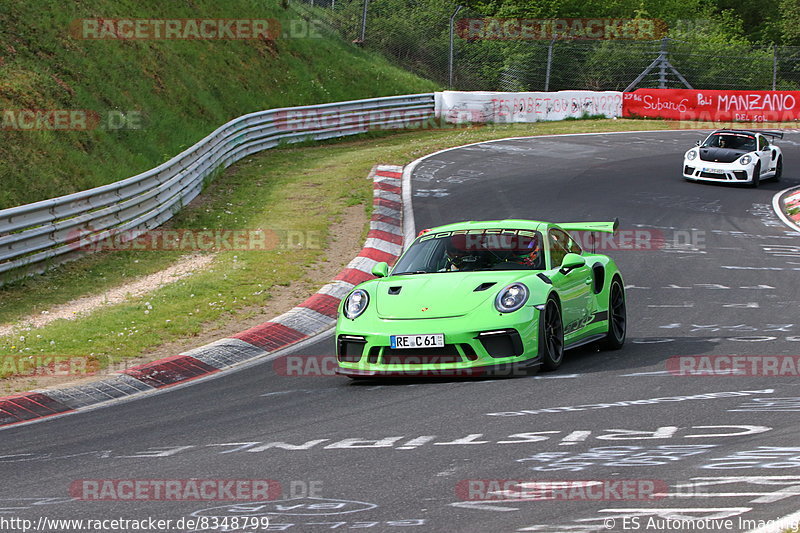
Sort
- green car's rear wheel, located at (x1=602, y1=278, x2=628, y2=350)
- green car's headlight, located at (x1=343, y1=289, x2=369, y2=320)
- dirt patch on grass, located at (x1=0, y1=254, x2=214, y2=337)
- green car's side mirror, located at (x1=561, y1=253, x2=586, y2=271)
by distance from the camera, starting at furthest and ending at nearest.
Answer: dirt patch on grass, located at (x1=0, y1=254, x2=214, y2=337) → green car's rear wheel, located at (x1=602, y1=278, x2=628, y2=350) → green car's side mirror, located at (x1=561, y1=253, x2=586, y2=271) → green car's headlight, located at (x1=343, y1=289, x2=369, y2=320)

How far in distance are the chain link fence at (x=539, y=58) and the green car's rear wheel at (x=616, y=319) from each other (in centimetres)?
2875

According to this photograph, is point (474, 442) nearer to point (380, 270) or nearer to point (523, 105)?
point (380, 270)

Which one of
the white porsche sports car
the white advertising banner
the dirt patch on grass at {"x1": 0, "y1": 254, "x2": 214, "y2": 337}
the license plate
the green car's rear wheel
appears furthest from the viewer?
the white advertising banner

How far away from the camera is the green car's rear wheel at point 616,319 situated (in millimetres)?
10008

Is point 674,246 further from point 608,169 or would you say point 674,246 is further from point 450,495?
point 450,495

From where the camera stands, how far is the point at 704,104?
1491 inches

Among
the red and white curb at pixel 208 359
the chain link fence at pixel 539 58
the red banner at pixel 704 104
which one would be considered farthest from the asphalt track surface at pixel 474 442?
the chain link fence at pixel 539 58

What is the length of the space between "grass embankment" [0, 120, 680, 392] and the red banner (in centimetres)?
1509

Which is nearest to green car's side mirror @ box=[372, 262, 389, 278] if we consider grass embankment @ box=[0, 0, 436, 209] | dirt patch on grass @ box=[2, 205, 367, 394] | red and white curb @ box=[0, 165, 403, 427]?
red and white curb @ box=[0, 165, 403, 427]

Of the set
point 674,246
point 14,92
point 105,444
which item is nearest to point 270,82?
point 14,92

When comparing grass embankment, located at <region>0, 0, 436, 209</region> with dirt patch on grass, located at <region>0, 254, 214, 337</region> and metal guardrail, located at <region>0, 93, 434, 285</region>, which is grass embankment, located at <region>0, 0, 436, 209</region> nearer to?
metal guardrail, located at <region>0, 93, 434, 285</region>

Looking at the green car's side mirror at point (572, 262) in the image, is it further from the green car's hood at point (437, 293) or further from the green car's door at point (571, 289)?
the green car's hood at point (437, 293)

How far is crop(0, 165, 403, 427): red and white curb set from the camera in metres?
8.52

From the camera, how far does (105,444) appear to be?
6.86 m
